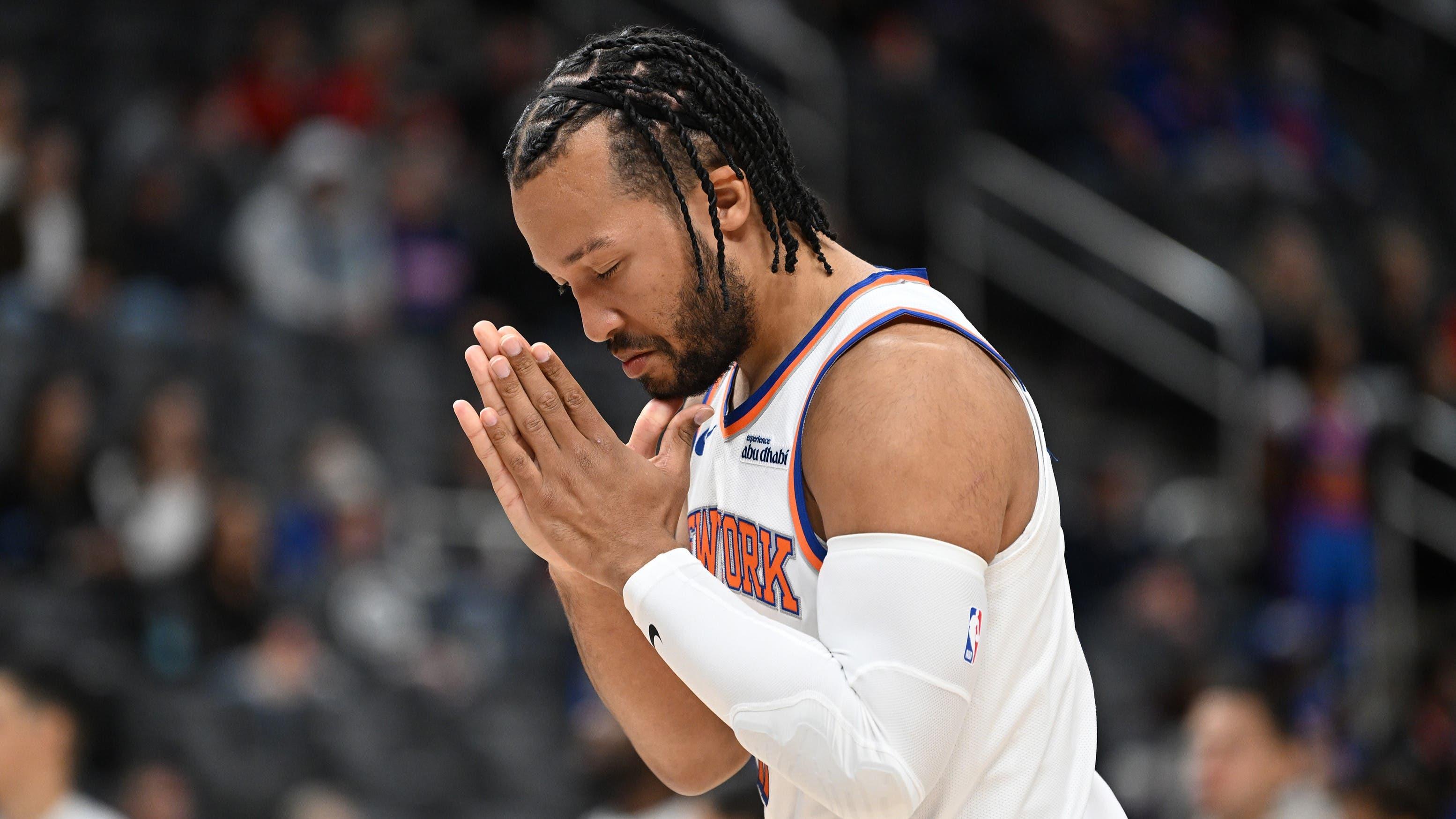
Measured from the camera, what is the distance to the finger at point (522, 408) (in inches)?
88.7

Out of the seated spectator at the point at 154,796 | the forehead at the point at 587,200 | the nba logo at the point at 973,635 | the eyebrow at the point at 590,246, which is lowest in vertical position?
the seated spectator at the point at 154,796

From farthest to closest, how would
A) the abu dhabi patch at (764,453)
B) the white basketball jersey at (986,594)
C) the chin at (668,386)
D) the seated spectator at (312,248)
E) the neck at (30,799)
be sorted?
the seated spectator at (312,248), the neck at (30,799), the chin at (668,386), the abu dhabi patch at (764,453), the white basketball jersey at (986,594)

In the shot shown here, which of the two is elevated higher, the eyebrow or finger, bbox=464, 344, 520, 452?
the eyebrow

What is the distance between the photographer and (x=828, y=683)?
201cm

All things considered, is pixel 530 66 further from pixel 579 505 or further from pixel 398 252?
pixel 579 505

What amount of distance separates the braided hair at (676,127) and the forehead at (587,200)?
16 mm

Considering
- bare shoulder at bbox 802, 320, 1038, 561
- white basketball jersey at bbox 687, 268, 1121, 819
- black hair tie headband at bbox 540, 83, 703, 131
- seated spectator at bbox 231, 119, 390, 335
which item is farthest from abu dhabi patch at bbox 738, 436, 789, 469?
seated spectator at bbox 231, 119, 390, 335

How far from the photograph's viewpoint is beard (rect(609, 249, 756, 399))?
2379 mm

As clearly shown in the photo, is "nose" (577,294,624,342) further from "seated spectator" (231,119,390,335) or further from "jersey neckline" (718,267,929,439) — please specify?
"seated spectator" (231,119,390,335)

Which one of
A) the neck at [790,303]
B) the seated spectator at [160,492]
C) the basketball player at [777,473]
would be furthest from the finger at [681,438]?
the seated spectator at [160,492]

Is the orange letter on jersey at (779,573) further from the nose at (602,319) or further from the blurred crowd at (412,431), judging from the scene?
the blurred crowd at (412,431)

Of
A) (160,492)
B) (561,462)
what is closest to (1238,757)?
(561,462)

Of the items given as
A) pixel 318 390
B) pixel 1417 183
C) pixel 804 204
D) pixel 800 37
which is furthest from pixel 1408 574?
pixel 804 204

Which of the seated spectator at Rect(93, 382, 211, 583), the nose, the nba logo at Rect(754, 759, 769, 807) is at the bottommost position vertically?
the seated spectator at Rect(93, 382, 211, 583)
